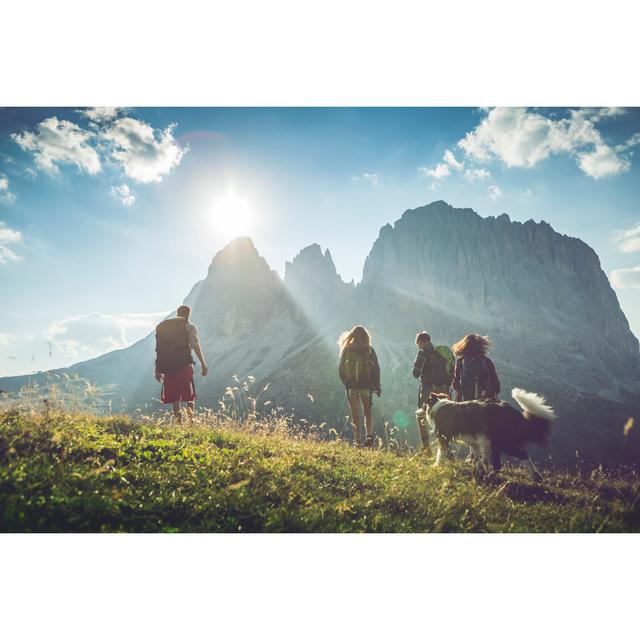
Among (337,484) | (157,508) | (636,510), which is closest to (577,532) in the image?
(636,510)

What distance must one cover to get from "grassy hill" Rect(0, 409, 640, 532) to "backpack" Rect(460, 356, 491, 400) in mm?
1714

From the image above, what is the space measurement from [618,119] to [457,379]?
22.8 feet

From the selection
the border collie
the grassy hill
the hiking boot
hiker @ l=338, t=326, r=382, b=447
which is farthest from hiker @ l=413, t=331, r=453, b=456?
the grassy hill

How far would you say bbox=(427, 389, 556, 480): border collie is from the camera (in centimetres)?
598

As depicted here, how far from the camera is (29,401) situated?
5617mm

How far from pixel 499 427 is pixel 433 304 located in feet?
483

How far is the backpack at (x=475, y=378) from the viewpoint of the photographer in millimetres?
7242

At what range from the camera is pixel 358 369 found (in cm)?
878

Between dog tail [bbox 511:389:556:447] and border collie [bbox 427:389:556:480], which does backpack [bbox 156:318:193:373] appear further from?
dog tail [bbox 511:389:556:447]

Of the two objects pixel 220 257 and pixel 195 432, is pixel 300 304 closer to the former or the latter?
pixel 220 257

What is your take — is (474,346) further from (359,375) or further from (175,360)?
(175,360)

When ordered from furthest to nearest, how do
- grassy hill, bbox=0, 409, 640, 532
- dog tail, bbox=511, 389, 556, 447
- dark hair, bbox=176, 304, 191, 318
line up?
dark hair, bbox=176, 304, 191, 318, dog tail, bbox=511, 389, 556, 447, grassy hill, bbox=0, 409, 640, 532

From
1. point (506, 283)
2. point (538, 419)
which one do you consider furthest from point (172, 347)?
point (506, 283)

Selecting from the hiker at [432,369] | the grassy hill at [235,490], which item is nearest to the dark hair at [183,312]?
the grassy hill at [235,490]
